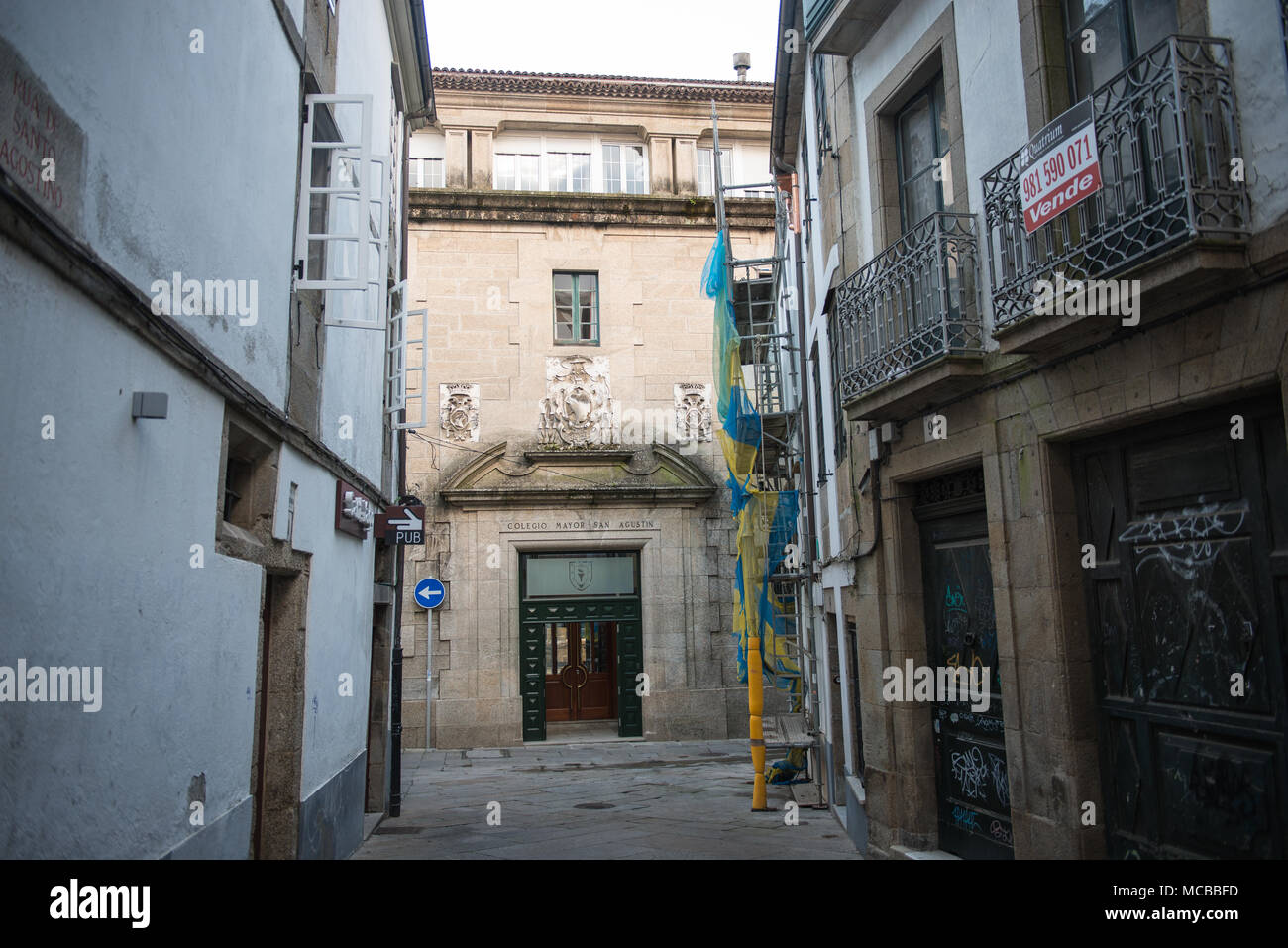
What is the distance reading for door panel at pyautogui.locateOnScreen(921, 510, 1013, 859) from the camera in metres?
6.80

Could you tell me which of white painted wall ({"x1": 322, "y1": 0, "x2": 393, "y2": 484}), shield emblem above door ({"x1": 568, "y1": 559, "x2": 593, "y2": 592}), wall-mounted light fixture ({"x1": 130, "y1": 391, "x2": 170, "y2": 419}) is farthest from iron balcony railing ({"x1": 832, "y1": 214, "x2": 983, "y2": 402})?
shield emblem above door ({"x1": 568, "y1": 559, "x2": 593, "y2": 592})

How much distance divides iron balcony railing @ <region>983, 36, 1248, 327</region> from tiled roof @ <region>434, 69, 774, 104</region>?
16038 millimetres

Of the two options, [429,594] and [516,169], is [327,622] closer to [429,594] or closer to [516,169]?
[429,594]

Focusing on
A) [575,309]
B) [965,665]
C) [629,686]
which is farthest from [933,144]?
[629,686]

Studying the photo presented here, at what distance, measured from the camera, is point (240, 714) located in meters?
5.95

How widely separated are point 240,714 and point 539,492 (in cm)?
1283

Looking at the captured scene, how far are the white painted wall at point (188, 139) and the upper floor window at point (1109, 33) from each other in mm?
4651

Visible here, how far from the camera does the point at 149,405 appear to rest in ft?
14.2

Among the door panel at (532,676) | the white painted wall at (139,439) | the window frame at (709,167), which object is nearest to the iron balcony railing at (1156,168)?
the white painted wall at (139,439)

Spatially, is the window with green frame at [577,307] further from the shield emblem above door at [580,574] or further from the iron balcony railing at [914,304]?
the iron balcony railing at [914,304]

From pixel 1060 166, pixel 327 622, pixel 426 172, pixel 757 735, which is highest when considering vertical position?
pixel 426 172

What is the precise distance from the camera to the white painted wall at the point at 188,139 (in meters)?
3.86

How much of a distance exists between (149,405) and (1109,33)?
522 cm

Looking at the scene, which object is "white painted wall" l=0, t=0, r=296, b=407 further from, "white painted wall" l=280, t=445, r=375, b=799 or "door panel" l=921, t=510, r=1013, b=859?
"door panel" l=921, t=510, r=1013, b=859
